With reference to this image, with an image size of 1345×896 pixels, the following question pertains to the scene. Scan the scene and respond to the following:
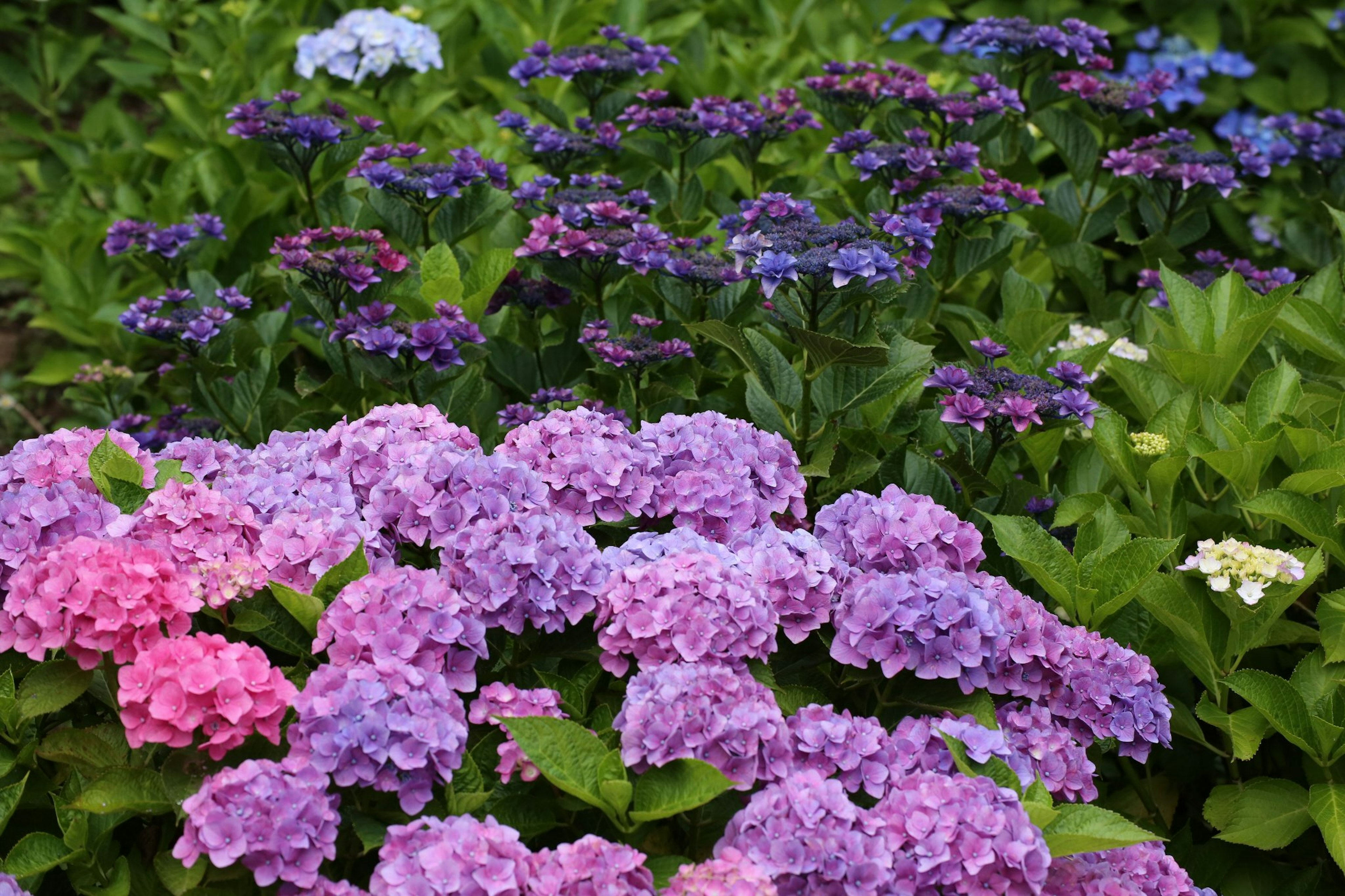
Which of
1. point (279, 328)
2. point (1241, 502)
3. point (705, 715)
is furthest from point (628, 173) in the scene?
point (705, 715)

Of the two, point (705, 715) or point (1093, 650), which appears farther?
point (1093, 650)

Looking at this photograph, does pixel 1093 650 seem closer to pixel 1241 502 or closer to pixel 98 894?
pixel 1241 502

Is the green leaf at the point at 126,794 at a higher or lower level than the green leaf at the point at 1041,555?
lower

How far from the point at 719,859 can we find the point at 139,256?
2.46 meters

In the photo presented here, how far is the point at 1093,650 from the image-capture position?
202 centimetres

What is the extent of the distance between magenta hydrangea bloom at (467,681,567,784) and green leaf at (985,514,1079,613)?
843 mm

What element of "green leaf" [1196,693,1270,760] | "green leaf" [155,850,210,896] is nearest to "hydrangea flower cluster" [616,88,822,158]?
"green leaf" [1196,693,1270,760]

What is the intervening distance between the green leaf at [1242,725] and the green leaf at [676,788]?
3.26ft

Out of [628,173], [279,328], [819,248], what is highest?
[819,248]

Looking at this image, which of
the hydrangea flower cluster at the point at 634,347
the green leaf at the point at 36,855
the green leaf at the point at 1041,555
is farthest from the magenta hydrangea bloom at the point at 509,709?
the hydrangea flower cluster at the point at 634,347

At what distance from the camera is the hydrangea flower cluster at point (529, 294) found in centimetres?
303

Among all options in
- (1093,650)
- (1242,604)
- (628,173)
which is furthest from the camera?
(628,173)

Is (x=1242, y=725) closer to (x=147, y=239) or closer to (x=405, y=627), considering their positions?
(x=405, y=627)

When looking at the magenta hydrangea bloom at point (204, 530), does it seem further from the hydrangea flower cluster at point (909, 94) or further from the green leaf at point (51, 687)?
the hydrangea flower cluster at point (909, 94)
